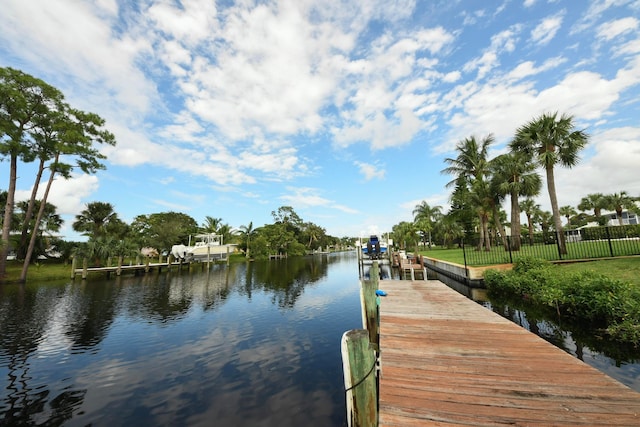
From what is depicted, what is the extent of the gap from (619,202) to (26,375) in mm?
80034

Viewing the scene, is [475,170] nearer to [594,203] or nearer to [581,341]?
[581,341]

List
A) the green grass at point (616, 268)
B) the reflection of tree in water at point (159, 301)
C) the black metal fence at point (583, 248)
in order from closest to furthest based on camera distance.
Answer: the green grass at point (616, 268), the reflection of tree in water at point (159, 301), the black metal fence at point (583, 248)

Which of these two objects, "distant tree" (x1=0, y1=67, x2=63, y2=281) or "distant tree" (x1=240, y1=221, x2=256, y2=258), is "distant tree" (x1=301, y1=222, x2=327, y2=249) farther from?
"distant tree" (x1=0, y1=67, x2=63, y2=281)

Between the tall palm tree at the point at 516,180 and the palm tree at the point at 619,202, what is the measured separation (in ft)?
133

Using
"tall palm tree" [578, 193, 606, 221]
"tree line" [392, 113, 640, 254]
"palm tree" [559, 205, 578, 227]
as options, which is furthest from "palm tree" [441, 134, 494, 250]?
"palm tree" [559, 205, 578, 227]

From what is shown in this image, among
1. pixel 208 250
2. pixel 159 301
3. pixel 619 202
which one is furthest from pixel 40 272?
pixel 619 202

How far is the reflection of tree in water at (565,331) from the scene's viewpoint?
637cm

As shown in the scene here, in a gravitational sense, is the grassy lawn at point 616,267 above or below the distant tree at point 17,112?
below

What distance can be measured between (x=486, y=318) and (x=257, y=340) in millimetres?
7785

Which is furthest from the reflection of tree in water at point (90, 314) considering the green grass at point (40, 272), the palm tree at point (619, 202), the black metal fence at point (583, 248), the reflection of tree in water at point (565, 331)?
the palm tree at point (619, 202)

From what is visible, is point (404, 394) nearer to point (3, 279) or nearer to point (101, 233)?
point (3, 279)

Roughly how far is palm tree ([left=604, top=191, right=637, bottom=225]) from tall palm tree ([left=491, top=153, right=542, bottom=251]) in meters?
40.5

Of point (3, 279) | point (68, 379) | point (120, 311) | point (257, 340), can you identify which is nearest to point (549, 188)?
point (257, 340)

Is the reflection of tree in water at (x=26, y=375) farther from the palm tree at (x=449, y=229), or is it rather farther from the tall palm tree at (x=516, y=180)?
the palm tree at (x=449, y=229)
